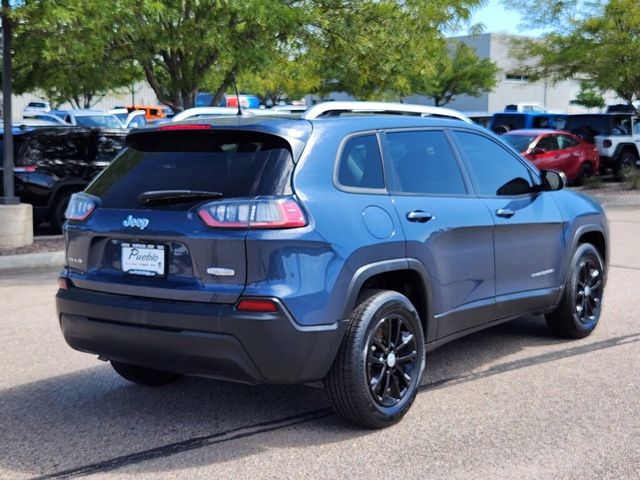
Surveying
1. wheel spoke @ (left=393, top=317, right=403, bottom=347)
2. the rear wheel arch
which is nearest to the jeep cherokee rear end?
the rear wheel arch

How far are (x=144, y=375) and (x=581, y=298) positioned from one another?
3.49 metres

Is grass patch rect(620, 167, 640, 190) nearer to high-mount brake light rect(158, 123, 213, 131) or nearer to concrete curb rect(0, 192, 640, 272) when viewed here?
concrete curb rect(0, 192, 640, 272)

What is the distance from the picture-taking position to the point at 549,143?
2138 centimetres

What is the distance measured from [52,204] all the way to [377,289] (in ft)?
31.1

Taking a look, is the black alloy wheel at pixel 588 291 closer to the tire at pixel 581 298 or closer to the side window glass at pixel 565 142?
the tire at pixel 581 298

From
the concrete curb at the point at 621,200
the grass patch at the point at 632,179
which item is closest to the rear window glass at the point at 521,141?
the concrete curb at the point at 621,200

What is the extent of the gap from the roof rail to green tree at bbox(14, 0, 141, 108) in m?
5.74

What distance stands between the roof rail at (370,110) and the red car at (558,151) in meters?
14.3

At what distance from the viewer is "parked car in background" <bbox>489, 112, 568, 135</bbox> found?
89.9 ft

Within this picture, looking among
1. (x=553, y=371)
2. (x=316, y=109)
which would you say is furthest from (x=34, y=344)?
(x=553, y=371)

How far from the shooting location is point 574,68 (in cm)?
2256

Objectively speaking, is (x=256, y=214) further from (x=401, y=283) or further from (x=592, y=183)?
(x=592, y=183)

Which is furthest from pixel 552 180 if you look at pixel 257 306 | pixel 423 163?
pixel 257 306

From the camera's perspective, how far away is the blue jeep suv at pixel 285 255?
4.43 metres
